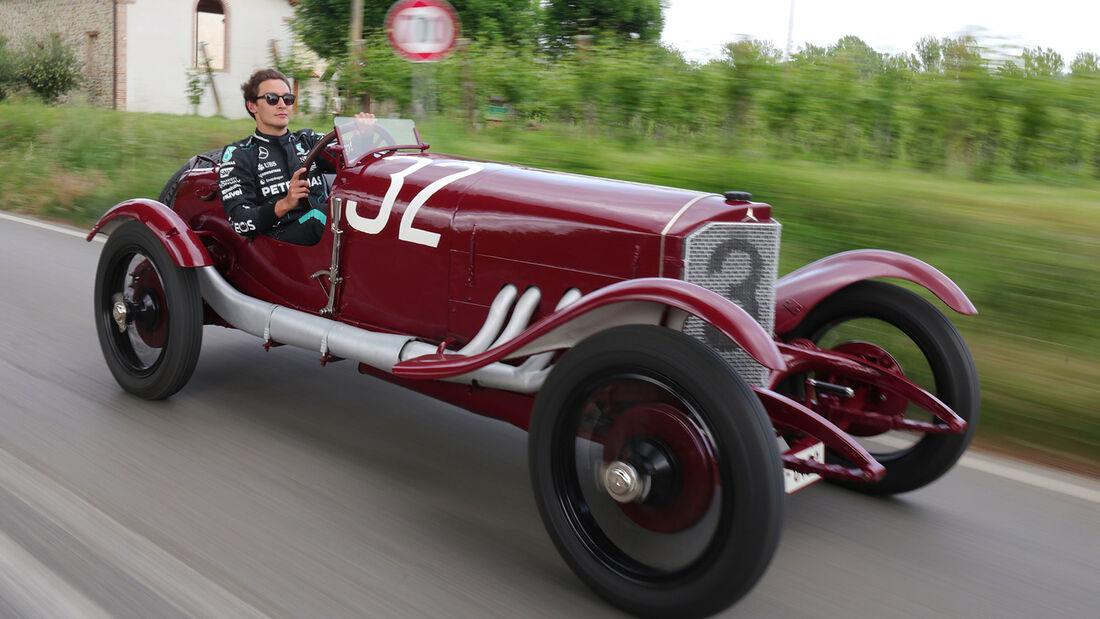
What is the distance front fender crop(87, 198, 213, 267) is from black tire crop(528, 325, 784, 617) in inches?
82.3

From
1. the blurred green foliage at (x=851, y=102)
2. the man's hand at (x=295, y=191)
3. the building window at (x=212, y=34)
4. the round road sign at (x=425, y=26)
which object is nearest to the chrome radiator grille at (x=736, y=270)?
the man's hand at (x=295, y=191)

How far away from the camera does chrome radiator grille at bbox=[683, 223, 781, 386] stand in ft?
9.48

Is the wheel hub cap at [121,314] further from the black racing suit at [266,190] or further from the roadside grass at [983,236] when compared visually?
the roadside grass at [983,236]

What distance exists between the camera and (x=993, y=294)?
464 cm

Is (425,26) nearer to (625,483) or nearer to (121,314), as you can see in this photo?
(121,314)

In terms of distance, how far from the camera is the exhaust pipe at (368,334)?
9.92 feet

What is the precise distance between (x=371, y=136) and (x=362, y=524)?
68.9 inches

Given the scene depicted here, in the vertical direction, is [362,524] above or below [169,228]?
below

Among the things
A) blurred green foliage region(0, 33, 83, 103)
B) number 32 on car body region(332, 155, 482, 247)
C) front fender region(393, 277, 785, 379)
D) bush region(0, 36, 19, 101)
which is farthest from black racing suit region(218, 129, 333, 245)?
bush region(0, 36, 19, 101)

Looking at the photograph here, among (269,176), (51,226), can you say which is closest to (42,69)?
(51,226)

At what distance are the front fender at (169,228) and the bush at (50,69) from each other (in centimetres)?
2534

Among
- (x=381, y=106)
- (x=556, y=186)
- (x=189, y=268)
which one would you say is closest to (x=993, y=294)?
(x=556, y=186)

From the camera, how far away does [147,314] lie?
4176 millimetres

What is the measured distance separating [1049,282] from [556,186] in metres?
2.78
